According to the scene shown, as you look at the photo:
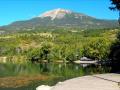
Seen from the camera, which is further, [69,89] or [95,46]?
[95,46]

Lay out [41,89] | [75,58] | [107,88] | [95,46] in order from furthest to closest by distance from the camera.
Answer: [75,58]
[95,46]
[41,89]
[107,88]

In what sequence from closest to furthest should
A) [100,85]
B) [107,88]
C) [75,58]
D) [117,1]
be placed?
[107,88], [100,85], [117,1], [75,58]

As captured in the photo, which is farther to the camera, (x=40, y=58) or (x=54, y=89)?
(x=40, y=58)

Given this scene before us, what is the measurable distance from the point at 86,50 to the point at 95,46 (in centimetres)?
→ 896

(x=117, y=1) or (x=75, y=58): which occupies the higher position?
(x=117, y=1)

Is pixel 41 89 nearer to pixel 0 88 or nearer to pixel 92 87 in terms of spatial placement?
pixel 92 87

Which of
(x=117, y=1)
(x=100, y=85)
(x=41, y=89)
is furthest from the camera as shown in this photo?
(x=117, y=1)

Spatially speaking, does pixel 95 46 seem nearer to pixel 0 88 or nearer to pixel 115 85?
pixel 0 88

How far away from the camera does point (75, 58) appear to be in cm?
17425

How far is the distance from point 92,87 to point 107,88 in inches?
66.7

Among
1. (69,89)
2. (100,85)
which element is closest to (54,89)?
(69,89)

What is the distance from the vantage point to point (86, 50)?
16750cm

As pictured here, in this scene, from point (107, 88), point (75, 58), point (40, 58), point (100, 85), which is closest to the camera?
point (107, 88)

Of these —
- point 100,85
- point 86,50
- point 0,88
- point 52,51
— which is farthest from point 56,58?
point 100,85
